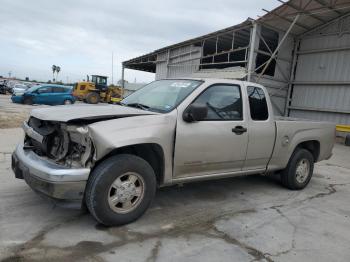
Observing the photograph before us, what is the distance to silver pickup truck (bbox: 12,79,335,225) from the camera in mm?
3615

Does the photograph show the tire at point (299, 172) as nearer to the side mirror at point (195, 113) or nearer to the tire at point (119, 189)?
the side mirror at point (195, 113)

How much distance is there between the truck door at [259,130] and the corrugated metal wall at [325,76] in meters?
12.6

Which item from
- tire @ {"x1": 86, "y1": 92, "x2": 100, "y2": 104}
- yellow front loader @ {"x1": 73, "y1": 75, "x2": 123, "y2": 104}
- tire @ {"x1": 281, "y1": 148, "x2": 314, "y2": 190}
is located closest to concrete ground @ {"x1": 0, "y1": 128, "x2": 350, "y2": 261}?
tire @ {"x1": 281, "y1": 148, "x2": 314, "y2": 190}

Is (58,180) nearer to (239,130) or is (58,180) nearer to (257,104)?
(239,130)

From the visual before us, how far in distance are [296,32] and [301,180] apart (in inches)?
550

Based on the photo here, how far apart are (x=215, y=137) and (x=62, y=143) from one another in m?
1.96

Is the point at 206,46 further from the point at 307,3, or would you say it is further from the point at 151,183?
the point at 151,183

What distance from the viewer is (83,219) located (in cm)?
405

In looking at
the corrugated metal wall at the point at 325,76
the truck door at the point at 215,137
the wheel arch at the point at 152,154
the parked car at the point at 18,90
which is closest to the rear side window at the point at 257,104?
the truck door at the point at 215,137

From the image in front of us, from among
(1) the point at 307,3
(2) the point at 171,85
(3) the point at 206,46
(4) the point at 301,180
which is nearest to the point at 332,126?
(4) the point at 301,180

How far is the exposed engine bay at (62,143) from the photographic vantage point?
11.9ft

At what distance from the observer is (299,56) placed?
1867 centimetres

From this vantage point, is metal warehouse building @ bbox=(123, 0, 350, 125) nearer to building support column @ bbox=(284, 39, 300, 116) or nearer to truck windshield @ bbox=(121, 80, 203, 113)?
building support column @ bbox=(284, 39, 300, 116)

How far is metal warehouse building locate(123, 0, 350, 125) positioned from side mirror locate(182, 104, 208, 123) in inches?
471
